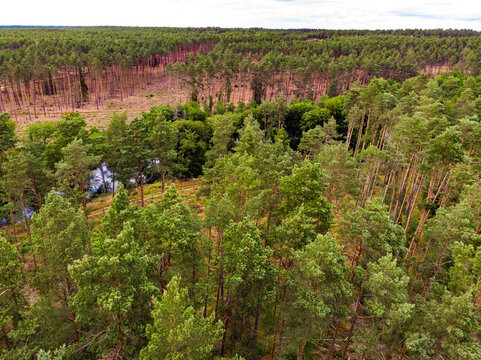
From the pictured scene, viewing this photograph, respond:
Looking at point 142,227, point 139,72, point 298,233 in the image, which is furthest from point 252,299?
point 139,72

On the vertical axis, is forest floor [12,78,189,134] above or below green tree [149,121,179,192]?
below

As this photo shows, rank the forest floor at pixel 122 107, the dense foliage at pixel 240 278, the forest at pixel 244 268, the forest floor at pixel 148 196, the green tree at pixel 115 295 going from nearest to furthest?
the green tree at pixel 115 295
the dense foliage at pixel 240 278
the forest at pixel 244 268
the forest floor at pixel 148 196
the forest floor at pixel 122 107

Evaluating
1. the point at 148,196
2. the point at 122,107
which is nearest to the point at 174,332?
the point at 148,196

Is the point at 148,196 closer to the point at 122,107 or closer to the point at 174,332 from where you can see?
the point at 174,332

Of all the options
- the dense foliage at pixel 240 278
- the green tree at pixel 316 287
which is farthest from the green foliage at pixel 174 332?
the green tree at pixel 316 287

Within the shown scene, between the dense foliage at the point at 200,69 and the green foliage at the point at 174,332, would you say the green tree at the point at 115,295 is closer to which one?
the green foliage at the point at 174,332

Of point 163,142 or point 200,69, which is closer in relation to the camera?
point 163,142

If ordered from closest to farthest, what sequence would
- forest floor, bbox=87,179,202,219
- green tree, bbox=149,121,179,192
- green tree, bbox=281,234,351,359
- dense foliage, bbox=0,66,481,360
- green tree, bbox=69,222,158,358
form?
1. green tree, bbox=69,222,158,358
2. dense foliage, bbox=0,66,481,360
3. green tree, bbox=281,234,351,359
4. green tree, bbox=149,121,179,192
5. forest floor, bbox=87,179,202,219

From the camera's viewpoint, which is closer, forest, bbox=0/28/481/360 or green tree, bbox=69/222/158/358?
green tree, bbox=69/222/158/358

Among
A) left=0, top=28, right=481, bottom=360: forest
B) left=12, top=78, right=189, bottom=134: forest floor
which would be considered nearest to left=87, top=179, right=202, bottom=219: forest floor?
left=0, top=28, right=481, bottom=360: forest

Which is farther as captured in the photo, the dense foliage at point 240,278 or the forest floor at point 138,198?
the forest floor at point 138,198

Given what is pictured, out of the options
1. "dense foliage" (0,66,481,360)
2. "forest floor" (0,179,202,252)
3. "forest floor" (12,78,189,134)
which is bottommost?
"forest floor" (0,179,202,252)

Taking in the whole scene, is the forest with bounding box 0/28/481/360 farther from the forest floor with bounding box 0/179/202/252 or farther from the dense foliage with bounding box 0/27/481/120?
the dense foliage with bounding box 0/27/481/120
